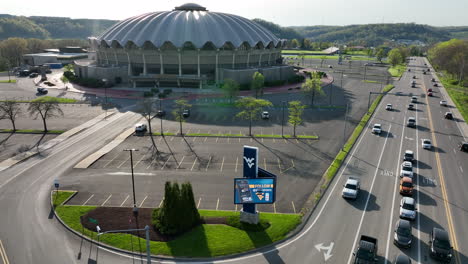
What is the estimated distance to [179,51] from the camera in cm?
9044

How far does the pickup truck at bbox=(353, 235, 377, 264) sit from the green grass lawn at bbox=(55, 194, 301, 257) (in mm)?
5872

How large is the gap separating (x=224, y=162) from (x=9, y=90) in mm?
83057

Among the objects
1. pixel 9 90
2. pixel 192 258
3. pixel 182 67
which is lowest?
pixel 192 258

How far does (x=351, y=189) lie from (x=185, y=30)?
7543 centimetres

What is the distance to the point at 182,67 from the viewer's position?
9512 centimetres

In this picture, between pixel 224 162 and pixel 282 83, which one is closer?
pixel 224 162

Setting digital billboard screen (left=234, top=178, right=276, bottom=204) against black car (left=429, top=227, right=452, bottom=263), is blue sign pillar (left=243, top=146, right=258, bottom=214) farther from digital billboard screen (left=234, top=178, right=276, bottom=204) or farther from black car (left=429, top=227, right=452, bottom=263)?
black car (left=429, top=227, right=452, bottom=263)

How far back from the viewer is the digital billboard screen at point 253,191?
26.1 meters

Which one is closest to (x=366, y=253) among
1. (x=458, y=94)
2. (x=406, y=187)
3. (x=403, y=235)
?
(x=403, y=235)

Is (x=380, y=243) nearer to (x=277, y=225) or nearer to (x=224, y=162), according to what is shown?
(x=277, y=225)

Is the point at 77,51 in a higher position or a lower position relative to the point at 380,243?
higher

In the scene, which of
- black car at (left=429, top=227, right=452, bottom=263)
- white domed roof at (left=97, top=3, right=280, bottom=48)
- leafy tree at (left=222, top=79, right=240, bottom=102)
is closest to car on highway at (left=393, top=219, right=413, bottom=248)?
black car at (left=429, top=227, right=452, bottom=263)

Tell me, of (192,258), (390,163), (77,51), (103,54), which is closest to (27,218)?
(192,258)

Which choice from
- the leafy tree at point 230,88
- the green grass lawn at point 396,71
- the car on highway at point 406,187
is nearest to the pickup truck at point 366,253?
the car on highway at point 406,187
